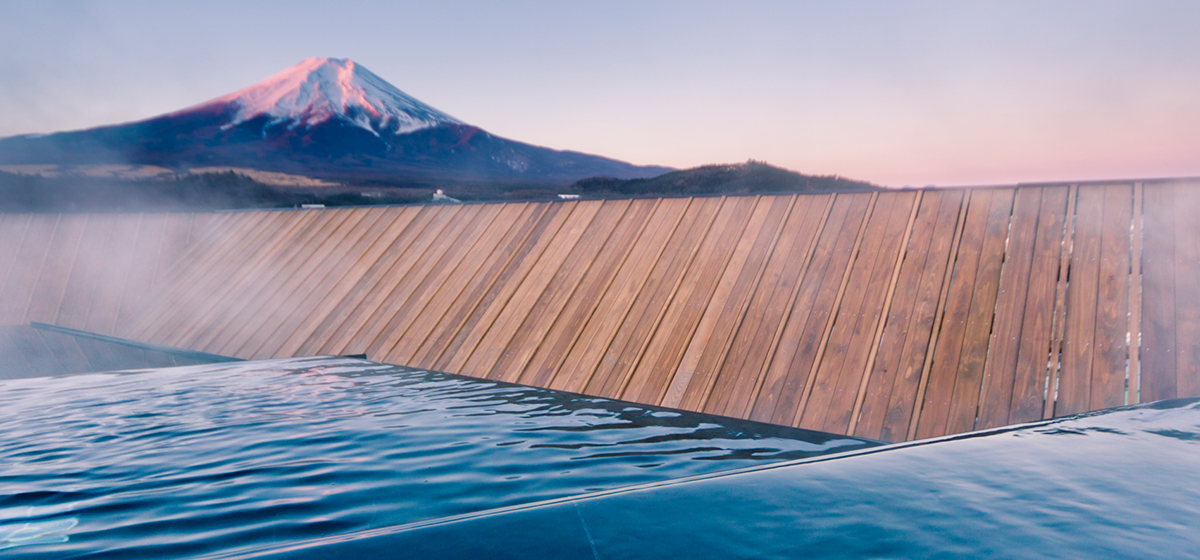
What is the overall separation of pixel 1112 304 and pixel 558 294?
3.87 metres

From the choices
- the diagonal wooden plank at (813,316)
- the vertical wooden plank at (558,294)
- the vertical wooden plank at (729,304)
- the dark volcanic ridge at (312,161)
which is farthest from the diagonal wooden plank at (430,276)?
the dark volcanic ridge at (312,161)

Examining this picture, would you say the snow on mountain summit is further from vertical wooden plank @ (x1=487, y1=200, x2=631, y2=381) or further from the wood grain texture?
the wood grain texture

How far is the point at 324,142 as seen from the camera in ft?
208

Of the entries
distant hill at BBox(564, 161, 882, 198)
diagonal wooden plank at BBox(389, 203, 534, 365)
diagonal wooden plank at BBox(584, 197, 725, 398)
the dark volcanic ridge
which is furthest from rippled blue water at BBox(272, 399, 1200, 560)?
distant hill at BBox(564, 161, 882, 198)

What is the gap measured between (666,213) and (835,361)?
2.40 meters

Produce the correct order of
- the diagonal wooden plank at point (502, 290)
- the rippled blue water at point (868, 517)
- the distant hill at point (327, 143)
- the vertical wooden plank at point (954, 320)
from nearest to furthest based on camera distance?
1. the rippled blue water at point (868, 517)
2. the vertical wooden plank at point (954, 320)
3. the diagonal wooden plank at point (502, 290)
4. the distant hill at point (327, 143)

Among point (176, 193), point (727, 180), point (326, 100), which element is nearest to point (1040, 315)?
point (727, 180)

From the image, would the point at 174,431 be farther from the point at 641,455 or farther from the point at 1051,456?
the point at 1051,456

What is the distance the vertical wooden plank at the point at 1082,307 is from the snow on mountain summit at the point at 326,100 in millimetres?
69432

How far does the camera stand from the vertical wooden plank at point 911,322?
3662 mm

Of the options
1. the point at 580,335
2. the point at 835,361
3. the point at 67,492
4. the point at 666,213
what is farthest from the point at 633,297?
the point at 67,492

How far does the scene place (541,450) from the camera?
10.4ft

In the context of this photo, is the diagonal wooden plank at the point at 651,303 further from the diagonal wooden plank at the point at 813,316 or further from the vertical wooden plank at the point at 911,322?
the vertical wooden plank at the point at 911,322

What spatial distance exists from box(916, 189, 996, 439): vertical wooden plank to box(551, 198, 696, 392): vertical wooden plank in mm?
2228
